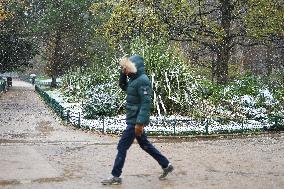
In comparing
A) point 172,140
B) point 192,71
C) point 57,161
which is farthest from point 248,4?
point 57,161

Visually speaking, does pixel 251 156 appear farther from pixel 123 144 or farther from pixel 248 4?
pixel 248 4

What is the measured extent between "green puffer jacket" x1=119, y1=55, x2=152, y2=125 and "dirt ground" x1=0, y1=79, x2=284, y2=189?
100 centimetres

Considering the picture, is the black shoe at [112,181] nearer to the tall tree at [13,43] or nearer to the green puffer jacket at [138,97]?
the green puffer jacket at [138,97]

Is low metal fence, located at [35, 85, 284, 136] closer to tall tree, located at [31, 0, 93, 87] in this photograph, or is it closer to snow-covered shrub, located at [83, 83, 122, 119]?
snow-covered shrub, located at [83, 83, 122, 119]

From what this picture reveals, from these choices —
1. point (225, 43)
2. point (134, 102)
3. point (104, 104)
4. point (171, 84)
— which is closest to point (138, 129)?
point (134, 102)

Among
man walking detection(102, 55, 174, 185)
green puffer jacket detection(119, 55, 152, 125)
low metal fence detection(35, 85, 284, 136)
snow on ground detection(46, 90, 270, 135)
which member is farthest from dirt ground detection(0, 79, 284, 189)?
green puffer jacket detection(119, 55, 152, 125)

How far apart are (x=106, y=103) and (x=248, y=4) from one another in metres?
8.80

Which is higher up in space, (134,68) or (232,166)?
(134,68)

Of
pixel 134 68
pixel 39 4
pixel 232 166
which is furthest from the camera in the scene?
pixel 39 4

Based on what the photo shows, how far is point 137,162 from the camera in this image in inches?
347

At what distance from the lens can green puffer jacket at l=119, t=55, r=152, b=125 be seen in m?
6.71

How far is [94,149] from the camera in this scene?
10492 millimetres

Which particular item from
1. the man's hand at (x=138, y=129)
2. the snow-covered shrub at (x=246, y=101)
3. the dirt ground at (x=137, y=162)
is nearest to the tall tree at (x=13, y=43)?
the snow-covered shrub at (x=246, y=101)

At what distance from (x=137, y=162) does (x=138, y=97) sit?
90.1 inches
